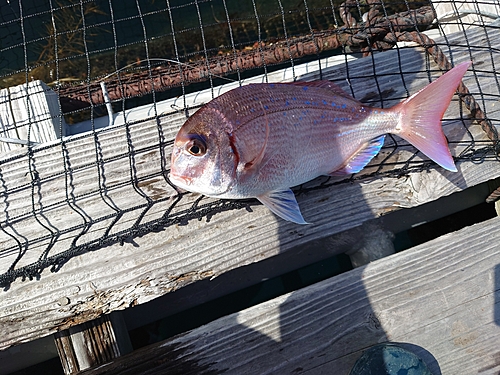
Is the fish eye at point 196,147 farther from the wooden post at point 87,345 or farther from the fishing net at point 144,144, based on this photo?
the wooden post at point 87,345

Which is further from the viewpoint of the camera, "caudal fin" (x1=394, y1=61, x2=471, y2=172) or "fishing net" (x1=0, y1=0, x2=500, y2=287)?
"fishing net" (x1=0, y1=0, x2=500, y2=287)

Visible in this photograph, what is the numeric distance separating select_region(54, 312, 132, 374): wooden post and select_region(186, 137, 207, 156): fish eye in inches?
39.2

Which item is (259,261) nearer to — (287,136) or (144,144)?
(287,136)

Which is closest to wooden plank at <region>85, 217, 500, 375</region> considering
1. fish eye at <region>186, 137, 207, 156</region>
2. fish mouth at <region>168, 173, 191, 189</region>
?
fish mouth at <region>168, 173, 191, 189</region>

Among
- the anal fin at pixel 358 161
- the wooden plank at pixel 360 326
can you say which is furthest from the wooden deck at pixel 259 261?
the anal fin at pixel 358 161

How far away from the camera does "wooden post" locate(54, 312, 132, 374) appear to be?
193 cm

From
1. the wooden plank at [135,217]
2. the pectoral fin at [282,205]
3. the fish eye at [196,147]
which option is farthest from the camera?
the wooden plank at [135,217]

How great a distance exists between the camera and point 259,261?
2.01m

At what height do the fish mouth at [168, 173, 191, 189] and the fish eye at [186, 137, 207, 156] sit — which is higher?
the fish eye at [186, 137, 207, 156]

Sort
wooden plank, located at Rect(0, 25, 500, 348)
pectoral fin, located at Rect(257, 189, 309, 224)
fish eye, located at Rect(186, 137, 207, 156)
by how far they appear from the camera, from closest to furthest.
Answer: fish eye, located at Rect(186, 137, 207, 156), pectoral fin, located at Rect(257, 189, 309, 224), wooden plank, located at Rect(0, 25, 500, 348)

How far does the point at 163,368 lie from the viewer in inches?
76.2

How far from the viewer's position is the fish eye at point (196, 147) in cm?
160

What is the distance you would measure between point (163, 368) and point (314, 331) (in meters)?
0.77

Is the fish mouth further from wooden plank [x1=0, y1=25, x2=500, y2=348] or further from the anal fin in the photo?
the anal fin
